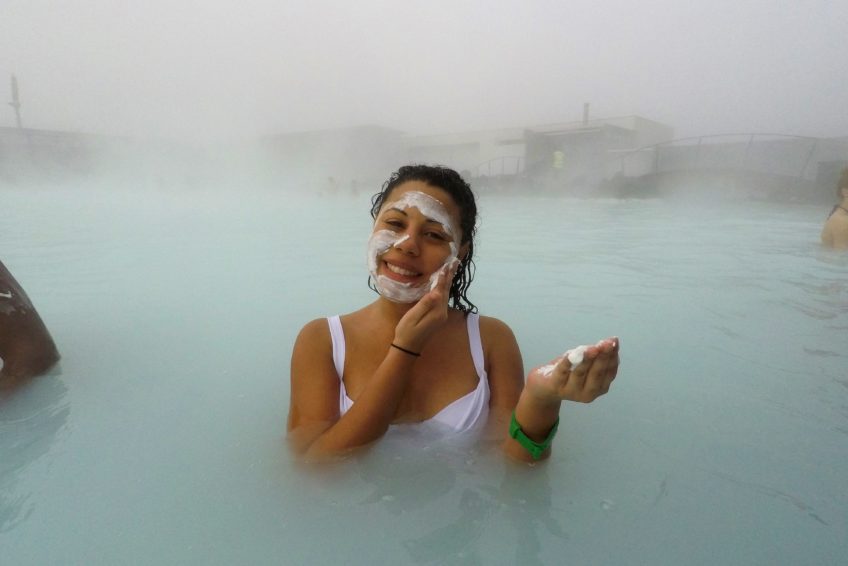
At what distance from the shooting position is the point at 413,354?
1.62 meters

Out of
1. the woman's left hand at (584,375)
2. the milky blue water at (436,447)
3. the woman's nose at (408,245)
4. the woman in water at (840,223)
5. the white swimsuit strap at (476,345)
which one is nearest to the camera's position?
the woman's left hand at (584,375)

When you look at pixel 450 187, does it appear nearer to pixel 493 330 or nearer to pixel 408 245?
pixel 408 245

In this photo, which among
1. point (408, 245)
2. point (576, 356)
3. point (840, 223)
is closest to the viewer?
point (576, 356)

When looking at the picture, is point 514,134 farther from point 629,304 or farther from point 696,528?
point 696,528

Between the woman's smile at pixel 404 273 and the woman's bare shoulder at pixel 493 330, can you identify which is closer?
the woman's smile at pixel 404 273

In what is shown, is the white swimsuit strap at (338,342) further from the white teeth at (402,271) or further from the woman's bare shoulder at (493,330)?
the woman's bare shoulder at (493,330)

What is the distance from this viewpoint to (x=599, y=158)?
1709 centimetres

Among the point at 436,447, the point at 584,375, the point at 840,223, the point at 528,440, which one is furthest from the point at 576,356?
the point at 840,223

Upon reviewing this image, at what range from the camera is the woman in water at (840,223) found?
546 centimetres

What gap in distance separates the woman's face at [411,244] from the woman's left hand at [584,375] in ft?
1.83

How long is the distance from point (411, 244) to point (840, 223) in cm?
585

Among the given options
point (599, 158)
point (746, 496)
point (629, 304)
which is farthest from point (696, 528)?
point (599, 158)

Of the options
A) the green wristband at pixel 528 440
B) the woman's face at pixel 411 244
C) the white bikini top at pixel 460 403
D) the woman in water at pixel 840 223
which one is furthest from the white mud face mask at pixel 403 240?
the woman in water at pixel 840 223

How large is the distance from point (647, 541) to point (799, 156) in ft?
48.1
